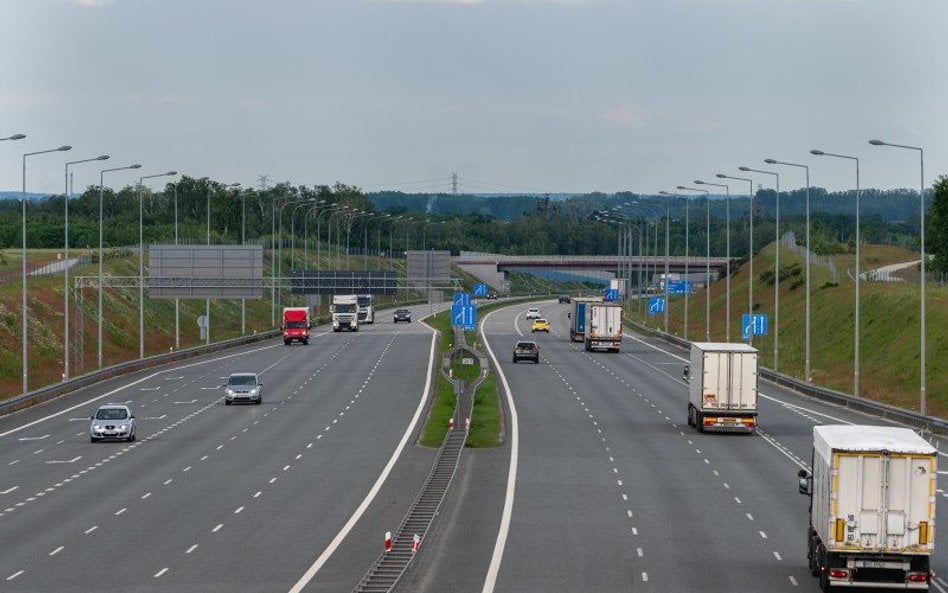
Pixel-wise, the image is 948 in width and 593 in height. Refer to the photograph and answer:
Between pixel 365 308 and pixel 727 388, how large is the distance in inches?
4283

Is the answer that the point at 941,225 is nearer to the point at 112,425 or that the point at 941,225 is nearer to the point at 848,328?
the point at 848,328

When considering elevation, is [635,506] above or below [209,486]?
above

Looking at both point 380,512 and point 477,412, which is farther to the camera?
point 477,412

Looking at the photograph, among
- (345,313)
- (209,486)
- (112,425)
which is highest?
(345,313)

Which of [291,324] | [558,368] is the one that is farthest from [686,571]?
Answer: [291,324]

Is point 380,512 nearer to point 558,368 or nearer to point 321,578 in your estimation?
point 321,578

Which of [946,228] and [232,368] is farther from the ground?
[946,228]

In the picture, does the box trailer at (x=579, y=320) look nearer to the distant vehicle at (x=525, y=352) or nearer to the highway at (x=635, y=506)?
the distant vehicle at (x=525, y=352)

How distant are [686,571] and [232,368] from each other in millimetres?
71299

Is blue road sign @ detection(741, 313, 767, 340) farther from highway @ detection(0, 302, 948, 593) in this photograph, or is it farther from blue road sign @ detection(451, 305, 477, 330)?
blue road sign @ detection(451, 305, 477, 330)

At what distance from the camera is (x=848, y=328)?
4722 inches

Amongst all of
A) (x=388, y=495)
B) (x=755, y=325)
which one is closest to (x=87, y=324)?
(x=755, y=325)

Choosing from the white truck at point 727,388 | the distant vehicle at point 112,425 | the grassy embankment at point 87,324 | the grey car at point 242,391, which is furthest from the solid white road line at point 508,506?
the grassy embankment at point 87,324

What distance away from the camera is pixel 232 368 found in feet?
344
